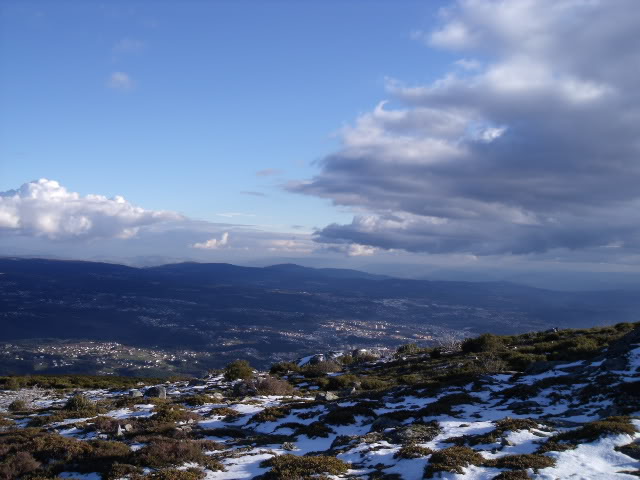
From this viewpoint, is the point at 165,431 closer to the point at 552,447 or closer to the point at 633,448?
the point at 552,447

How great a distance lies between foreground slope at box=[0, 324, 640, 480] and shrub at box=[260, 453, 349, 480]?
4 cm

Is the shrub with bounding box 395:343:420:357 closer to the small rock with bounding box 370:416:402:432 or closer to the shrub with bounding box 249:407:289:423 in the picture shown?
the shrub with bounding box 249:407:289:423

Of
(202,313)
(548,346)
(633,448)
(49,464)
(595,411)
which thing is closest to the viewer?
(633,448)

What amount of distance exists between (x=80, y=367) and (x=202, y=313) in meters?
94.9

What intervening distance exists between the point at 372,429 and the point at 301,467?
5.31m

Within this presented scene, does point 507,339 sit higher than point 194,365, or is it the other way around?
point 507,339

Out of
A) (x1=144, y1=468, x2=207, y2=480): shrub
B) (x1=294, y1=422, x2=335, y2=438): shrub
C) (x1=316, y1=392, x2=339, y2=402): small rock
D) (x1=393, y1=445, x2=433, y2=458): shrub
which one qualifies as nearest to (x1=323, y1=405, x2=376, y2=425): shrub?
(x1=294, y1=422, x2=335, y2=438): shrub

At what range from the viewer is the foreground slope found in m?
11.9

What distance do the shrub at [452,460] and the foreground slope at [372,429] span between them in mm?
36

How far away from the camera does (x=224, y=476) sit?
40.4 feet

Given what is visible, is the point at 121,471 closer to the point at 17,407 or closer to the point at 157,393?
the point at 157,393

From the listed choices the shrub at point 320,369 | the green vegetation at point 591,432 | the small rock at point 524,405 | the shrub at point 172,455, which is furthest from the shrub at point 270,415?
the shrub at point 320,369

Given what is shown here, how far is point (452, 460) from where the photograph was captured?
11.6m

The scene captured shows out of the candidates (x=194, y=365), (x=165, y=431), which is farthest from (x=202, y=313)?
(x=165, y=431)
